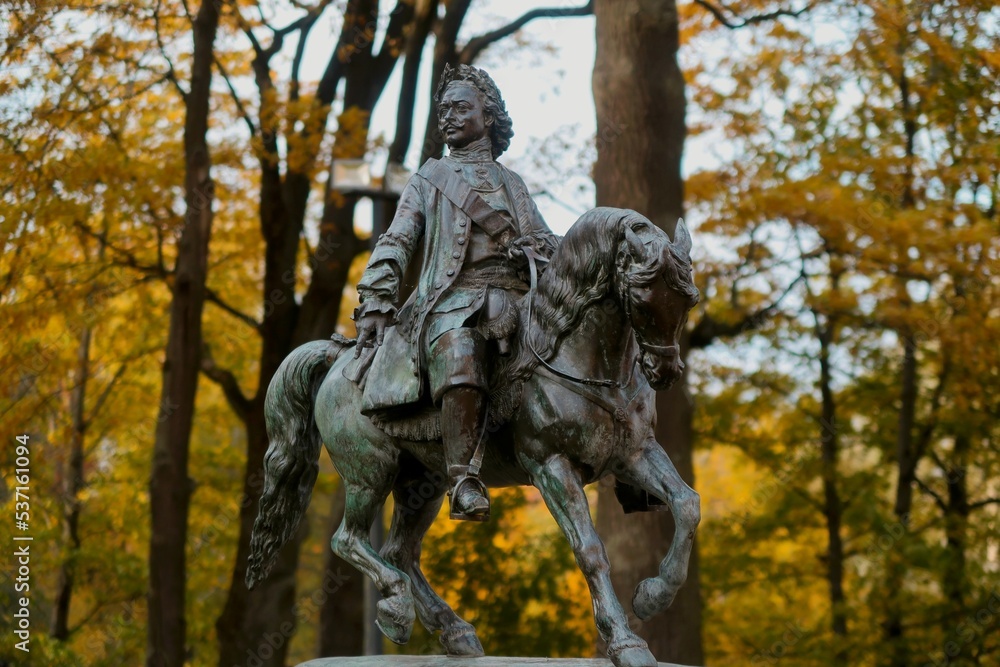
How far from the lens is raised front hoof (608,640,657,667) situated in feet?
19.7

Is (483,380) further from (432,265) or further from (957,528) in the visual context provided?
(957,528)

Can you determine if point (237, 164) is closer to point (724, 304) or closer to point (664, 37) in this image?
point (664, 37)

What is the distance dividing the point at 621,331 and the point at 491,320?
0.79m

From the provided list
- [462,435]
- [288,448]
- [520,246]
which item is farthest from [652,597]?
[288,448]

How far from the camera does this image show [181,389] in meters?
13.4

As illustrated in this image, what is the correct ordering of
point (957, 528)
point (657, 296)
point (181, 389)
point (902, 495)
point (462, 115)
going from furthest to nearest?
point (902, 495)
point (957, 528)
point (181, 389)
point (462, 115)
point (657, 296)

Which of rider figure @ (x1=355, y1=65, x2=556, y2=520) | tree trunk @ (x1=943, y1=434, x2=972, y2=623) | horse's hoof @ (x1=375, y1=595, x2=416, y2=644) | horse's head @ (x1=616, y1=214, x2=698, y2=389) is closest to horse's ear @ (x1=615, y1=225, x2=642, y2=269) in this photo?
horse's head @ (x1=616, y1=214, x2=698, y2=389)

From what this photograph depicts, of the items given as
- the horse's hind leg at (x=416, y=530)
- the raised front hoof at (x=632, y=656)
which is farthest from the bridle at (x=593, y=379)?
the horse's hind leg at (x=416, y=530)

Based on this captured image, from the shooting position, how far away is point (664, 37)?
11.9 meters

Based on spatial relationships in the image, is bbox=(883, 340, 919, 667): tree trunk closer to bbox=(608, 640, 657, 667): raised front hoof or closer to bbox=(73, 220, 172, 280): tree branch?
bbox=(73, 220, 172, 280): tree branch

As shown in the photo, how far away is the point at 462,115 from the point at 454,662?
2910 mm

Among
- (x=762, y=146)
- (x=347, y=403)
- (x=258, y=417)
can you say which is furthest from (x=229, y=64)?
(x=347, y=403)

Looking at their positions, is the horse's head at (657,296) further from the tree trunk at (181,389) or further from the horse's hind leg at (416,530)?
the tree trunk at (181,389)

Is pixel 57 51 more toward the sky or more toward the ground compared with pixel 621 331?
more toward the sky
